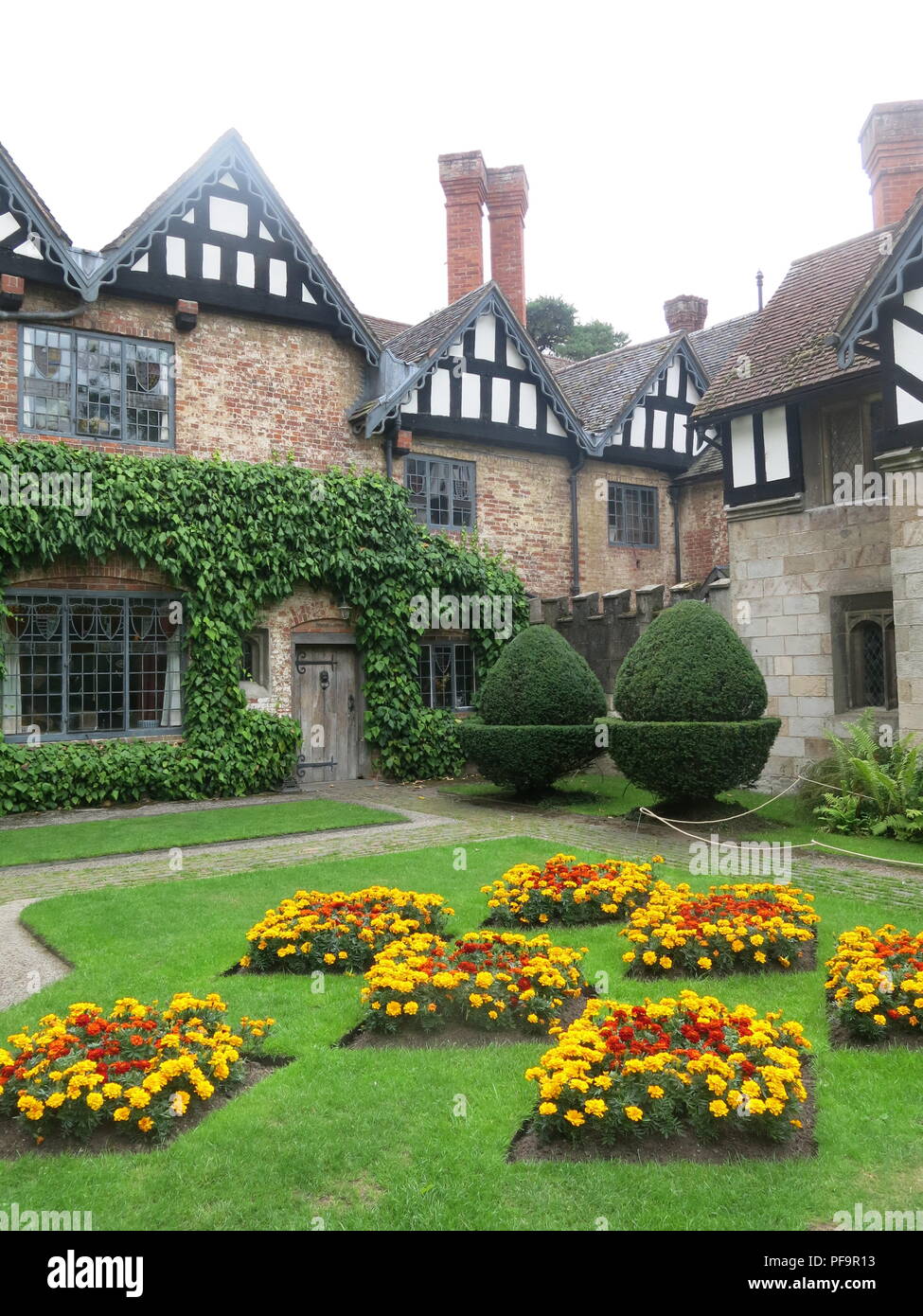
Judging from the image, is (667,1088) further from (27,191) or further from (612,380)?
(612,380)

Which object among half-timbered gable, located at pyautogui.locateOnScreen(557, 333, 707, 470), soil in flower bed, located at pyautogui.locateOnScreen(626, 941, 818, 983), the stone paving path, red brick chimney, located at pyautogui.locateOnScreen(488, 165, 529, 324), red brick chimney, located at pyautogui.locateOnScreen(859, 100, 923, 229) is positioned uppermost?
red brick chimney, located at pyautogui.locateOnScreen(488, 165, 529, 324)

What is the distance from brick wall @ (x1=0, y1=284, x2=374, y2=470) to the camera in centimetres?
1545

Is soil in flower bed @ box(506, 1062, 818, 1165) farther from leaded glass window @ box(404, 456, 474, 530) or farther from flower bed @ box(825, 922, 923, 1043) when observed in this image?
leaded glass window @ box(404, 456, 474, 530)

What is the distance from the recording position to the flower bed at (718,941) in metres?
6.42

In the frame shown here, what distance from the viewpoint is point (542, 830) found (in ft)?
39.8

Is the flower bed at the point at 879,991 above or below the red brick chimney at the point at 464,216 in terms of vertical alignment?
below

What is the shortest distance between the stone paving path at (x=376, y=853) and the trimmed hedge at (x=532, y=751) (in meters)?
0.53

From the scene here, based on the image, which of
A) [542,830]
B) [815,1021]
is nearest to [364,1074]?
[815,1021]

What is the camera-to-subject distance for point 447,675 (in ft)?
62.1

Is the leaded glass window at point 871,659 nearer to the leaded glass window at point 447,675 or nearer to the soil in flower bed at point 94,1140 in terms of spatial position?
the leaded glass window at point 447,675

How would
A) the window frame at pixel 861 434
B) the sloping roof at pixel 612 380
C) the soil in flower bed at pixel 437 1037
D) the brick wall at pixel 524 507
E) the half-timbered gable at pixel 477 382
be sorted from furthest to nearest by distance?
the sloping roof at pixel 612 380
the brick wall at pixel 524 507
the half-timbered gable at pixel 477 382
the window frame at pixel 861 434
the soil in flower bed at pixel 437 1037

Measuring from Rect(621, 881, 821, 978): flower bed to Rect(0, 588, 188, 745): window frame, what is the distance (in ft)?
34.8

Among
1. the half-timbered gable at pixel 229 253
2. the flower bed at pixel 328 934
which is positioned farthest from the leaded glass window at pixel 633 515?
the flower bed at pixel 328 934

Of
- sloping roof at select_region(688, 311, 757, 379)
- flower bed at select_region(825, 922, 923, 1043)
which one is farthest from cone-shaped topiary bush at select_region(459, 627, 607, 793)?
sloping roof at select_region(688, 311, 757, 379)
